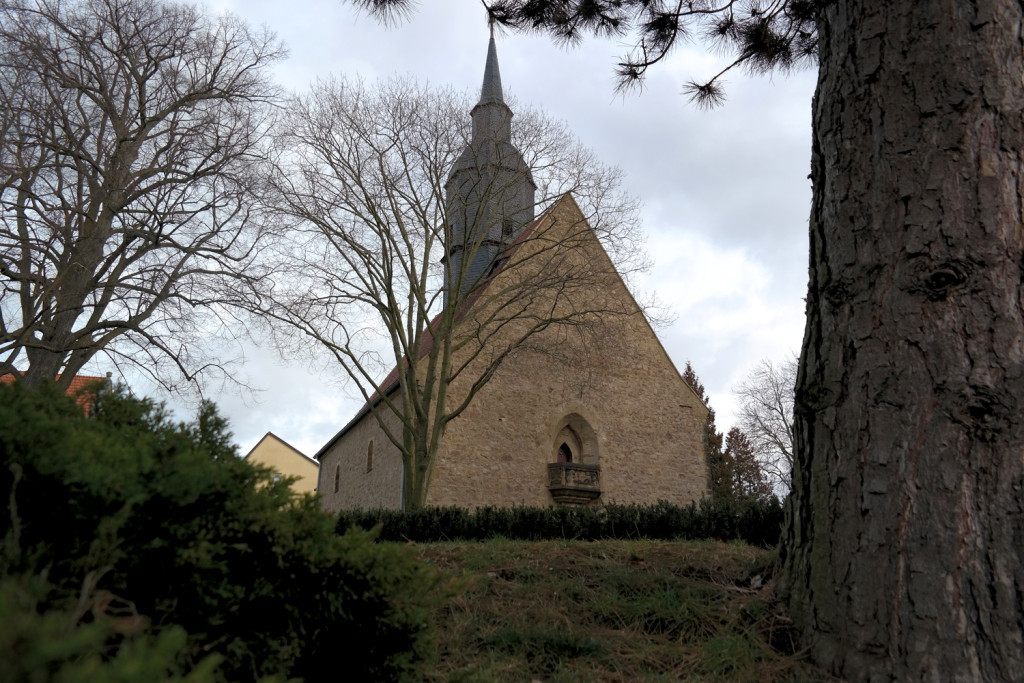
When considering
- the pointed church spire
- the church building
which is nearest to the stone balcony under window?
the church building

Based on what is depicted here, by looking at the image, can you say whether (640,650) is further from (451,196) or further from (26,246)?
(451,196)

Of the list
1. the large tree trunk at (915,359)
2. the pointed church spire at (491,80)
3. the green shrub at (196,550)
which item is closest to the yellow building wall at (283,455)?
the pointed church spire at (491,80)

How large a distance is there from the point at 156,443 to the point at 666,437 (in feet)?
64.7

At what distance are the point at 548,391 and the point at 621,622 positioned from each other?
1603 centimetres

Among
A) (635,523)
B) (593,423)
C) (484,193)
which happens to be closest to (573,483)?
(593,423)

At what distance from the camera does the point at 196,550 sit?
2238 millimetres

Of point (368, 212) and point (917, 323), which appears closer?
point (917, 323)

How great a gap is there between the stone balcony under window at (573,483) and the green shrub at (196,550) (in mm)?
16719

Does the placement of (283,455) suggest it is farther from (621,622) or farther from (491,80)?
(621,622)

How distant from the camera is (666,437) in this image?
70.2 feet

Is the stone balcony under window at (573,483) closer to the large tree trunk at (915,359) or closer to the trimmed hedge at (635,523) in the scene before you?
the trimmed hedge at (635,523)

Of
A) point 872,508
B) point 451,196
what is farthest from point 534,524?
point 451,196

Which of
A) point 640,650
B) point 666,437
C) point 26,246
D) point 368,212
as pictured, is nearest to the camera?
point 640,650

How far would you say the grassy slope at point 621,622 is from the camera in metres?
3.76
